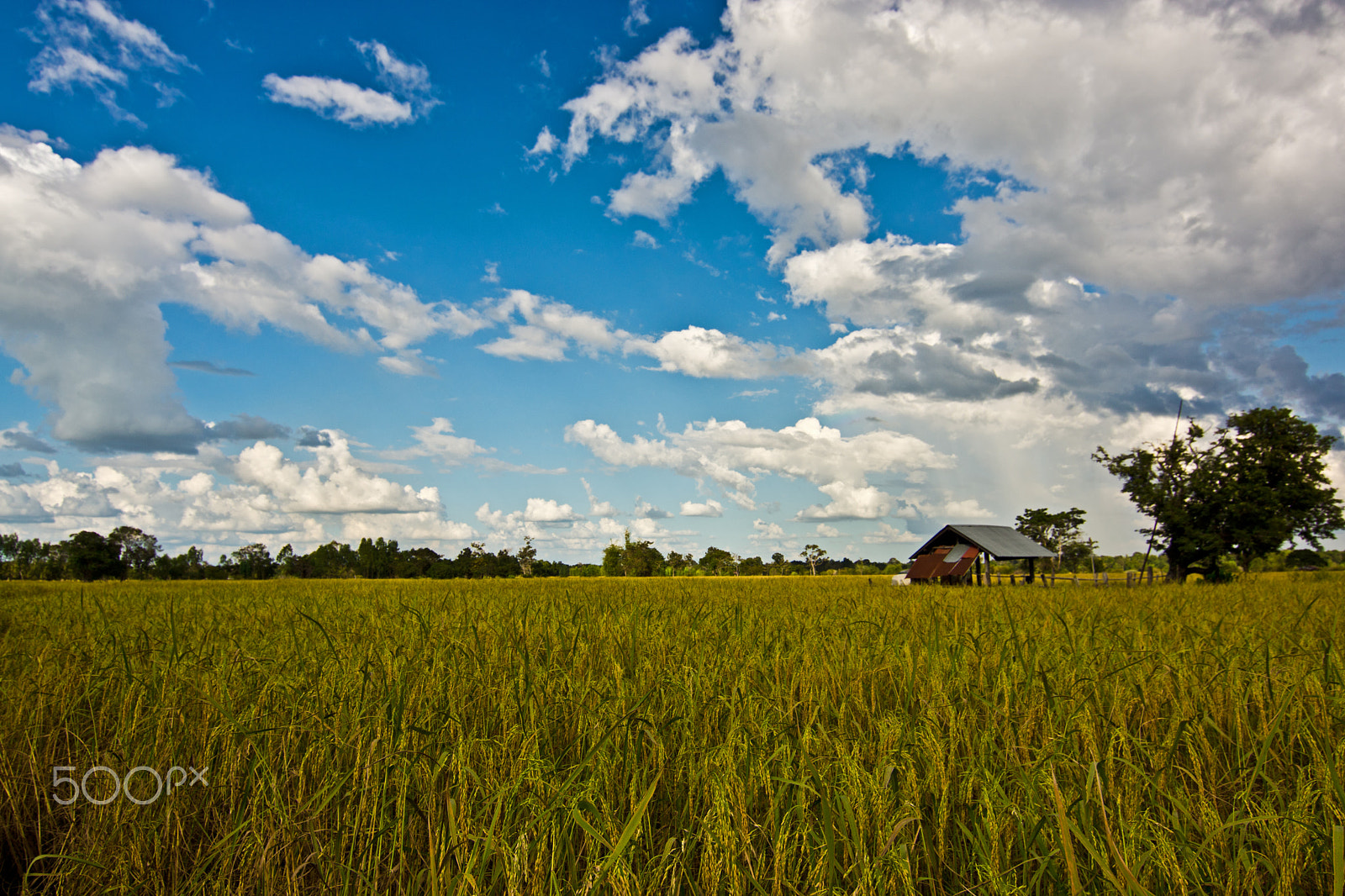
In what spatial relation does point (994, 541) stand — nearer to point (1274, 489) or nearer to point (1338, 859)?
point (1274, 489)

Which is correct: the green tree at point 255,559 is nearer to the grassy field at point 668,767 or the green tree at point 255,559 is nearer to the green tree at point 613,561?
the green tree at point 613,561

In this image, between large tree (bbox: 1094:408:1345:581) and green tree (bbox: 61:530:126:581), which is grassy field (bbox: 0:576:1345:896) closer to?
large tree (bbox: 1094:408:1345:581)

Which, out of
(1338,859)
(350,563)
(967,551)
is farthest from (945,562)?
(350,563)

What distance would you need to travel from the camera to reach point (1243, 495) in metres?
31.5

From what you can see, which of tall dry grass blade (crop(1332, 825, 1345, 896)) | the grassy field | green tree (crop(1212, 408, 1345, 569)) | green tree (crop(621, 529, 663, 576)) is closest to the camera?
tall dry grass blade (crop(1332, 825, 1345, 896))

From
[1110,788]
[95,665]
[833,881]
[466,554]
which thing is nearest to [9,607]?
[95,665]

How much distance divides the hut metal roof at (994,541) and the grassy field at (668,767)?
31.9 m

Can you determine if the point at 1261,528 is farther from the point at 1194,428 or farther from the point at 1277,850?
the point at 1277,850

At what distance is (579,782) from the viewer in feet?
7.38

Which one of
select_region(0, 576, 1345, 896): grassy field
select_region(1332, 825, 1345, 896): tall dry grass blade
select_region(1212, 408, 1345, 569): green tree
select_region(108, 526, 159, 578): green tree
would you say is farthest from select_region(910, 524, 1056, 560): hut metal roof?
select_region(108, 526, 159, 578): green tree

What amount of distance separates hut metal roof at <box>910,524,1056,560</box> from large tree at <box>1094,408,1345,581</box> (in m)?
5.77

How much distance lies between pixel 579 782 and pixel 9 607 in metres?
13.6

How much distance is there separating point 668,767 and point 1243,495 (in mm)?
41607

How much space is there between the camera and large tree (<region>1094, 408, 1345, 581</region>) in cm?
3084
